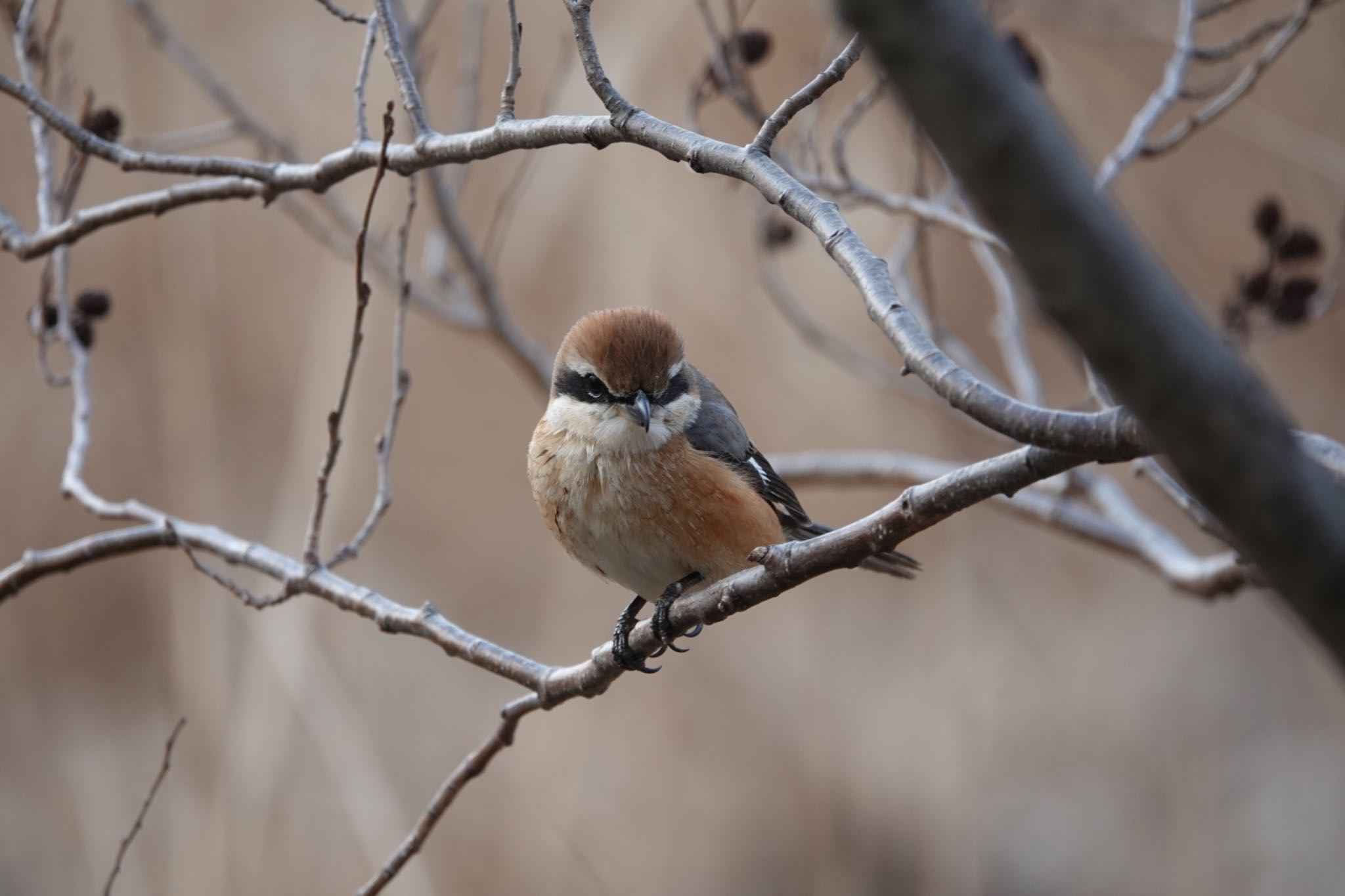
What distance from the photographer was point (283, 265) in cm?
592

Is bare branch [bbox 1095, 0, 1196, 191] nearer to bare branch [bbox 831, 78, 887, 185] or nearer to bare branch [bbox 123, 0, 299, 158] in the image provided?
bare branch [bbox 831, 78, 887, 185]

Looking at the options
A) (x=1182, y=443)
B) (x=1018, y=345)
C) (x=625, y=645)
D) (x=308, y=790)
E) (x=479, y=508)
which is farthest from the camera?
(x=479, y=508)

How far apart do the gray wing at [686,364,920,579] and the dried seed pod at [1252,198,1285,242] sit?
1256 millimetres

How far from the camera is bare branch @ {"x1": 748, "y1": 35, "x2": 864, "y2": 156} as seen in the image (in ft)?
5.19

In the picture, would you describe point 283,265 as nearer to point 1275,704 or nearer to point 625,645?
point 625,645

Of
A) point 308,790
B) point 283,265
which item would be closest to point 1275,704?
point 308,790

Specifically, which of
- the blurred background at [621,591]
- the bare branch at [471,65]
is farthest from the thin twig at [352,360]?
the blurred background at [621,591]

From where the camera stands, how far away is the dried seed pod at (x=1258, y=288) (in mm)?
3047

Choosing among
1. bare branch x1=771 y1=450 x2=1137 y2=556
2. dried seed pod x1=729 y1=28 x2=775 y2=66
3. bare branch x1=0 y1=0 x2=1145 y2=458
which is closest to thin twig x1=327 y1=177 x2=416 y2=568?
bare branch x1=0 y1=0 x2=1145 y2=458

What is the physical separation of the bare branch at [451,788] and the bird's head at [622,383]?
75cm

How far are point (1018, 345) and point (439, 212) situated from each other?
1.78m

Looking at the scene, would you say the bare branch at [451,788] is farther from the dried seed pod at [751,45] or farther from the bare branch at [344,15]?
the dried seed pod at [751,45]

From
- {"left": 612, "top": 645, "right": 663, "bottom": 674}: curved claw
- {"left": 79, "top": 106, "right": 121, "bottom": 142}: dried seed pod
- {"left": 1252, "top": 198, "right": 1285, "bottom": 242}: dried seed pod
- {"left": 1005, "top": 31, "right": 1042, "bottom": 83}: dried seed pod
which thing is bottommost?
{"left": 612, "top": 645, "right": 663, "bottom": 674}: curved claw

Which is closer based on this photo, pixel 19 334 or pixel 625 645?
pixel 625 645
